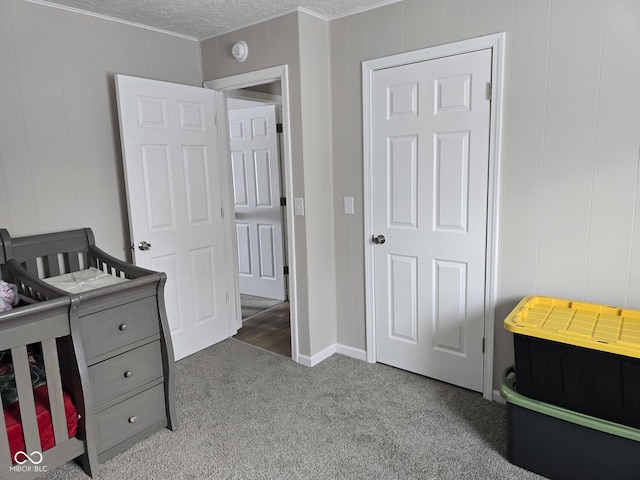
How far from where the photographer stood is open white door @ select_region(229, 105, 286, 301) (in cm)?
434

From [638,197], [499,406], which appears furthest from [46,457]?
[638,197]

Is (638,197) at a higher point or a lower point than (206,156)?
lower

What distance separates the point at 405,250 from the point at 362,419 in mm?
1012

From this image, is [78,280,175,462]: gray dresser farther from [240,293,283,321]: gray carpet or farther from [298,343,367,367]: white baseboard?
[240,293,283,321]: gray carpet

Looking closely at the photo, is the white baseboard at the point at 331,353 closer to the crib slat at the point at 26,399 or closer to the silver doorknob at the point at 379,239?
the silver doorknob at the point at 379,239

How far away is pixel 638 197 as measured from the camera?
2.02 meters

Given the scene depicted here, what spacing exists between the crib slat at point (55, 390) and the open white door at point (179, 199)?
1090 mm

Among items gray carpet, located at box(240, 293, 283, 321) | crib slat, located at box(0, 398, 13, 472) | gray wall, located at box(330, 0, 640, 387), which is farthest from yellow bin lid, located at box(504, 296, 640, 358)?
gray carpet, located at box(240, 293, 283, 321)

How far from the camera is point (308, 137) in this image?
2.89m

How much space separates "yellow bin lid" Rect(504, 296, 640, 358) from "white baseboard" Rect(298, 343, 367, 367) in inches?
49.9

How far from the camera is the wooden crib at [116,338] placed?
2.03 m

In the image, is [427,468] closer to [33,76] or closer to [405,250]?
[405,250]

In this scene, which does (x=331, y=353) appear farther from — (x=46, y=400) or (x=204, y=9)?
(x=204, y=9)

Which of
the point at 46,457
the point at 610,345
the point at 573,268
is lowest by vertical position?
the point at 46,457
